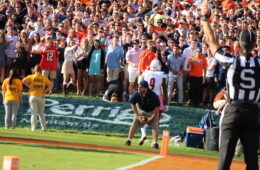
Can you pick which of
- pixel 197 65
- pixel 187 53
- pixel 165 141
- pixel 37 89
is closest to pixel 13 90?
pixel 37 89

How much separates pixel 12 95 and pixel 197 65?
242 inches

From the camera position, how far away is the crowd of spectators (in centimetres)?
2225

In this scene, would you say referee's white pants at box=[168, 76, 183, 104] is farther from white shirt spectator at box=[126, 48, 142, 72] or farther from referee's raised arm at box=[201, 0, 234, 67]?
referee's raised arm at box=[201, 0, 234, 67]

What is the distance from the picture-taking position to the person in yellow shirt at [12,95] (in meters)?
20.6

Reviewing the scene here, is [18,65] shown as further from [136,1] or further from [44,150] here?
[44,150]

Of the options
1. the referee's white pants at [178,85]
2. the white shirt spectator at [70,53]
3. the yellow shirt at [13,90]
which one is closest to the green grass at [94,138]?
the yellow shirt at [13,90]

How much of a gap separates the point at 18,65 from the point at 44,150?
9.32 m

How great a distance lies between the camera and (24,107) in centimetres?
2242

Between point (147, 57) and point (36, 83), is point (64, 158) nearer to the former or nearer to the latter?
point (36, 83)

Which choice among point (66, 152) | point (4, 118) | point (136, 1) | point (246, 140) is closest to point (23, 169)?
point (66, 152)

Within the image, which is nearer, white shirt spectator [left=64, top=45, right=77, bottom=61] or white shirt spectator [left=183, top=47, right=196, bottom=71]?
white shirt spectator [left=183, top=47, right=196, bottom=71]

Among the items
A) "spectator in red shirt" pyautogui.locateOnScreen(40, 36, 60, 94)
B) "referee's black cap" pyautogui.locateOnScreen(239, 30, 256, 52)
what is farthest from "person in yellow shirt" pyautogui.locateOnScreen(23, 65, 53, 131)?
"referee's black cap" pyautogui.locateOnScreen(239, 30, 256, 52)

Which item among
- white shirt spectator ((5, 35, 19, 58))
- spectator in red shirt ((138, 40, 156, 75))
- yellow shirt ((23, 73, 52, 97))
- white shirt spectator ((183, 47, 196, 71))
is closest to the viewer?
yellow shirt ((23, 73, 52, 97))

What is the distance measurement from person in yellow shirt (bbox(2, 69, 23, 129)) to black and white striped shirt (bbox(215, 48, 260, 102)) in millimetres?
13069
